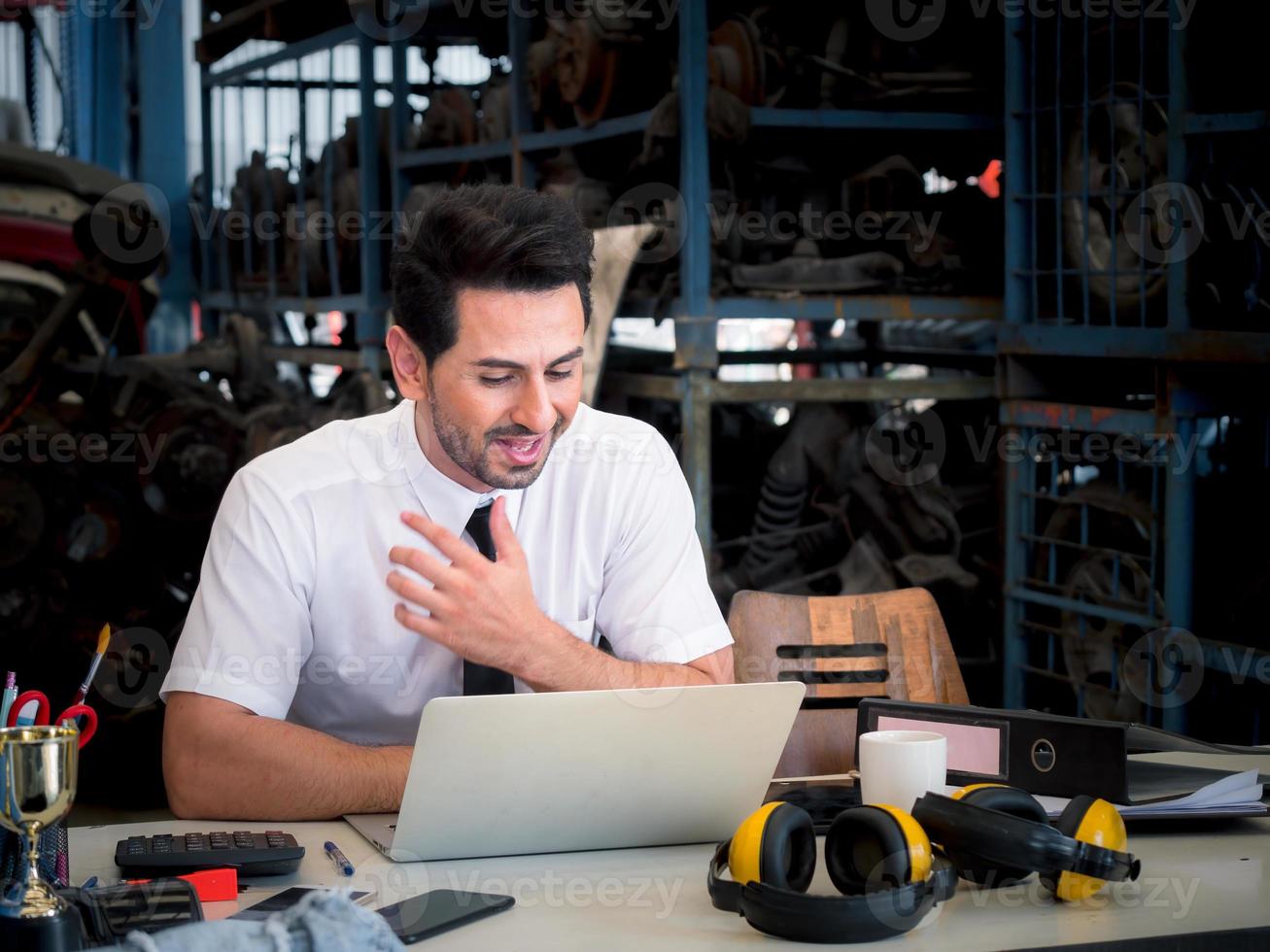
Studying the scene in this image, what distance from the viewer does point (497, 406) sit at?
77.2 inches

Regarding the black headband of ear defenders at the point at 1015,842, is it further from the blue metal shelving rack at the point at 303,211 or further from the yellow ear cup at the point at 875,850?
the blue metal shelving rack at the point at 303,211

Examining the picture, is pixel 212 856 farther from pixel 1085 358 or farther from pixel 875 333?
pixel 875 333

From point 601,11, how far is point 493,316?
2620mm

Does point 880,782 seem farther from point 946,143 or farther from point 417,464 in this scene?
point 946,143

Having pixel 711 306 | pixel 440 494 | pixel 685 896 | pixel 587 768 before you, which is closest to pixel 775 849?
pixel 685 896

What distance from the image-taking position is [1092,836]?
4.58 feet

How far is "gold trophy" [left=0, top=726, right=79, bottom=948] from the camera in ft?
3.78

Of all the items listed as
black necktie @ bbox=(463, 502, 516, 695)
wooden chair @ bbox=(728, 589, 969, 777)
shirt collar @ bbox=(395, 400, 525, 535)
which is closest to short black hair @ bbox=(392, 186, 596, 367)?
shirt collar @ bbox=(395, 400, 525, 535)

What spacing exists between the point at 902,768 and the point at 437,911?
52 cm

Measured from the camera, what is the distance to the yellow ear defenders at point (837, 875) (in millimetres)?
1261

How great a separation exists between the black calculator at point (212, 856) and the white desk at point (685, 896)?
0.7 inches

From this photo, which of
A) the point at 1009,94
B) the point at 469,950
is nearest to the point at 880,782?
the point at 469,950

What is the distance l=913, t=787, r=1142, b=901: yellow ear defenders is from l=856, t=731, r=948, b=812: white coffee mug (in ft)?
0.37

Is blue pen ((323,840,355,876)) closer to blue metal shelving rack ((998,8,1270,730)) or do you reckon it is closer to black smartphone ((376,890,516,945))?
black smartphone ((376,890,516,945))
